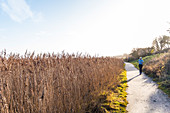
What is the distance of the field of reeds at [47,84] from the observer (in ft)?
7.32

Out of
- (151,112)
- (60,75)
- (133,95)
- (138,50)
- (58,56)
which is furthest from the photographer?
(138,50)

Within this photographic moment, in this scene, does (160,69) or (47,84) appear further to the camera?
(160,69)

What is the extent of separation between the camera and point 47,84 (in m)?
2.32

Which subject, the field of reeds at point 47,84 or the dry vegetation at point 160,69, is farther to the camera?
the dry vegetation at point 160,69

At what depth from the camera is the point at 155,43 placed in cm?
3688

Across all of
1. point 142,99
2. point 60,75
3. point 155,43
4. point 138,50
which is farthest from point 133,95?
point 155,43

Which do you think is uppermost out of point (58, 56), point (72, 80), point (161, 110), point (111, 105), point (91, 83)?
point (58, 56)

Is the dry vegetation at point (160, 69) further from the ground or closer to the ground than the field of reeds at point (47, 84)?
closer to the ground

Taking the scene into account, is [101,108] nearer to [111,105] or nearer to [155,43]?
[111,105]

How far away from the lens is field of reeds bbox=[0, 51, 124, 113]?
2232 mm

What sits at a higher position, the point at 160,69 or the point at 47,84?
the point at 47,84

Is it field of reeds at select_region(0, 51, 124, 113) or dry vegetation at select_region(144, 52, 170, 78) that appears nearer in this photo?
field of reeds at select_region(0, 51, 124, 113)

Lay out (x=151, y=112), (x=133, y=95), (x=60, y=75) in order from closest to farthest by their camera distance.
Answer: (x=60, y=75), (x=151, y=112), (x=133, y=95)

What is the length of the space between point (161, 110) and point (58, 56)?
12.5 ft
